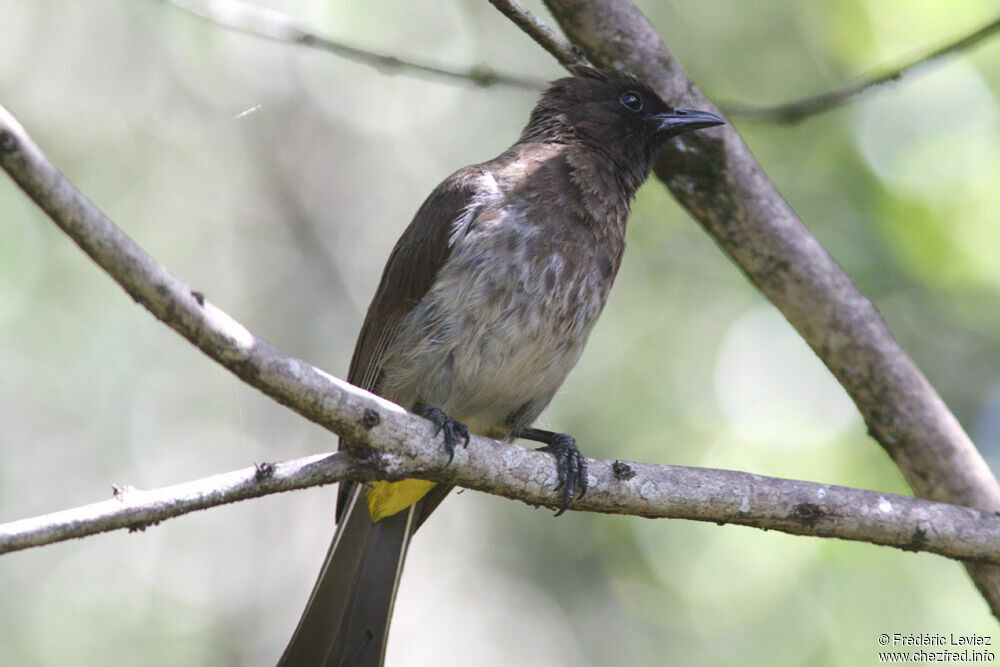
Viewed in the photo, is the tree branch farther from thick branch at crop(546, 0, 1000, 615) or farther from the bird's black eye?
the bird's black eye

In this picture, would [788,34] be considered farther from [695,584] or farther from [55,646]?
[55,646]

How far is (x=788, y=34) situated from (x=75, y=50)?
16.1 feet

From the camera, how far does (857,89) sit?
12.4 ft

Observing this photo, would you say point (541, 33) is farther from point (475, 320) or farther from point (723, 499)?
point (723, 499)

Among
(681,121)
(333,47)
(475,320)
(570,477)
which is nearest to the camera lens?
(570,477)

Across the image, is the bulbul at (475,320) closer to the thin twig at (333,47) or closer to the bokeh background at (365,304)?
the thin twig at (333,47)

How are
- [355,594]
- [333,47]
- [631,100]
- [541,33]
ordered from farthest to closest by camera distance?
[631,100]
[333,47]
[541,33]
[355,594]

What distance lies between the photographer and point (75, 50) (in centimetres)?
683

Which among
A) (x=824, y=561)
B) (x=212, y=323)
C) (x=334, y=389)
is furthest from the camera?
(x=824, y=561)

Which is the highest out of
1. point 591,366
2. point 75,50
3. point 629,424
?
point 75,50

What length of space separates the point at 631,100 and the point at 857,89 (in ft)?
2.80

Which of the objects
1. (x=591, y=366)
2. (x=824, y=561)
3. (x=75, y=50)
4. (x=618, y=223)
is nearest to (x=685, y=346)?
(x=591, y=366)

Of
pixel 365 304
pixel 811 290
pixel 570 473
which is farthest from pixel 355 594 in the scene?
pixel 365 304

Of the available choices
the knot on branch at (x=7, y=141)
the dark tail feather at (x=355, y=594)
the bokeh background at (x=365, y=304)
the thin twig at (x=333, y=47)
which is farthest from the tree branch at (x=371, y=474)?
the bokeh background at (x=365, y=304)
